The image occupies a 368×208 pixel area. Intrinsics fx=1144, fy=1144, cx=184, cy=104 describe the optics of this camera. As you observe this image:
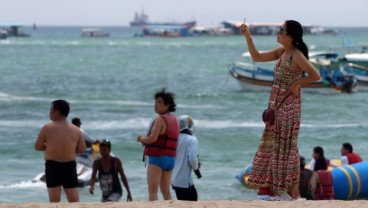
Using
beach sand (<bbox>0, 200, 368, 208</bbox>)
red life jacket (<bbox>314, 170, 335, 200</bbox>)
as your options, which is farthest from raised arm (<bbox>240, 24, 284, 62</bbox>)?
red life jacket (<bbox>314, 170, 335, 200</bbox>)

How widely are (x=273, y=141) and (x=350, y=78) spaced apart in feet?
113

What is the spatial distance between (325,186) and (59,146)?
15.1 ft

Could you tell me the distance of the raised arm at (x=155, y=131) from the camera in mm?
10109

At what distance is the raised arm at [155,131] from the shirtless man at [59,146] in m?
0.57

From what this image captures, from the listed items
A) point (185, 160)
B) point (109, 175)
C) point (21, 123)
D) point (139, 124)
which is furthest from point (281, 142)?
point (21, 123)

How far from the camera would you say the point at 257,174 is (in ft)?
28.2

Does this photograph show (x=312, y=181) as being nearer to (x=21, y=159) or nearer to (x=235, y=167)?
(x=235, y=167)

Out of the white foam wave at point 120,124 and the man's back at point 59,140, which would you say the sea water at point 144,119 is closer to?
→ the white foam wave at point 120,124

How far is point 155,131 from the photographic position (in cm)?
1013

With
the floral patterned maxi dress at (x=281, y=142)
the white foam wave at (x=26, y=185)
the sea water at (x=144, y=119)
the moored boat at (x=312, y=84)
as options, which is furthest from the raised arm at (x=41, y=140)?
the moored boat at (x=312, y=84)

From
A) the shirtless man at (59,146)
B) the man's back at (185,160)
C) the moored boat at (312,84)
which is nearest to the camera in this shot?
the shirtless man at (59,146)

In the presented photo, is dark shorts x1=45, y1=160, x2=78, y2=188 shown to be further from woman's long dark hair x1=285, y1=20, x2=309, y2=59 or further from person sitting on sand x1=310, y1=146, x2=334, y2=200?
person sitting on sand x1=310, y1=146, x2=334, y2=200

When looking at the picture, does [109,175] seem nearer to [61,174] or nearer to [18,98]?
[61,174]

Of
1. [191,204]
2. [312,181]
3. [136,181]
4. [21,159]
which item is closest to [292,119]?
[191,204]
